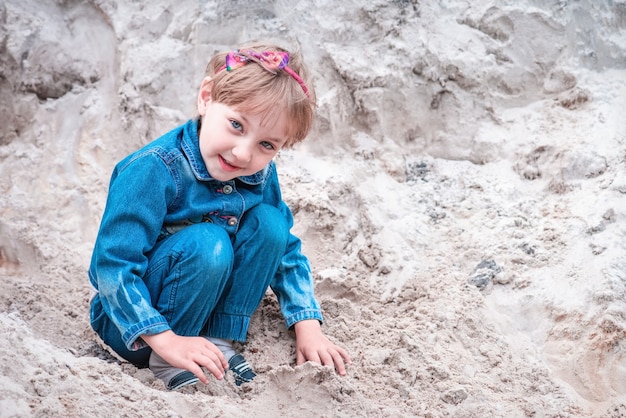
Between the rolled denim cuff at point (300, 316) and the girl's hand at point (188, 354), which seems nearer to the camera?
the girl's hand at point (188, 354)

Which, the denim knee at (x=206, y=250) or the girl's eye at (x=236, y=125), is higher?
the girl's eye at (x=236, y=125)

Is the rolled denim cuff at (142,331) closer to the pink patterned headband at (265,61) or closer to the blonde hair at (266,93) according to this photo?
the blonde hair at (266,93)

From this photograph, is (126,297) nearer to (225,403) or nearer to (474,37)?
(225,403)

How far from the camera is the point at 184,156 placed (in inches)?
71.8

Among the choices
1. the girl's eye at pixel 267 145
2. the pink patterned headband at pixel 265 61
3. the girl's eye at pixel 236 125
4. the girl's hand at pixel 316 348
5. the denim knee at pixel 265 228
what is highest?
the pink patterned headband at pixel 265 61

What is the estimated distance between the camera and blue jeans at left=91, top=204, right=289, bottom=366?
1.79 meters

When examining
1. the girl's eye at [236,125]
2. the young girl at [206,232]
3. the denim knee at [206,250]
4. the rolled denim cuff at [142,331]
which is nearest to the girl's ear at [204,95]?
the young girl at [206,232]

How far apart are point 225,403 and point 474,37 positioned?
1912 mm

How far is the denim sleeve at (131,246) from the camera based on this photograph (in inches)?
67.1

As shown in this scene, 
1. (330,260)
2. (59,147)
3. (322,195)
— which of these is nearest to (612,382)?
(330,260)

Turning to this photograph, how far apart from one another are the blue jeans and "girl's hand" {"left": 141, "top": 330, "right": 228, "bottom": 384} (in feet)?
0.32

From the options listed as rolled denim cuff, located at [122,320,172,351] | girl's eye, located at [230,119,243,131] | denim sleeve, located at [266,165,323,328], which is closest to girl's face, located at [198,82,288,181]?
girl's eye, located at [230,119,243,131]

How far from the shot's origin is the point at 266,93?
1.73 metres

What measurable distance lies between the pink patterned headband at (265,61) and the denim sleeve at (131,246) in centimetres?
32
